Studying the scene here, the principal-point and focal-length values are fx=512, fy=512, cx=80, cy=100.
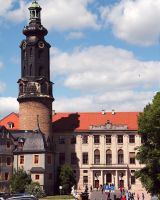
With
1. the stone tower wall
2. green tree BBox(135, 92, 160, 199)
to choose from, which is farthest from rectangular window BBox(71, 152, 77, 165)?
green tree BBox(135, 92, 160, 199)

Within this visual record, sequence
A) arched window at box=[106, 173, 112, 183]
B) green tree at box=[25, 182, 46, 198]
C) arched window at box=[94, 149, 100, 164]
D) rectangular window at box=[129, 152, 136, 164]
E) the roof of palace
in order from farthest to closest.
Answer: the roof of palace → arched window at box=[94, 149, 100, 164] → rectangular window at box=[129, 152, 136, 164] → arched window at box=[106, 173, 112, 183] → green tree at box=[25, 182, 46, 198]

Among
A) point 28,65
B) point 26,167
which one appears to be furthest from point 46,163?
point 28,65

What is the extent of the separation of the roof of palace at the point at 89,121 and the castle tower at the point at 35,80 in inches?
269

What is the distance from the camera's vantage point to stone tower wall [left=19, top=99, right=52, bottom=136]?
9362cm

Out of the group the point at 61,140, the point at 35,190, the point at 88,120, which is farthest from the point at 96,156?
the point at 35,190

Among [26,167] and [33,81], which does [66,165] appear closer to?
[26,167]

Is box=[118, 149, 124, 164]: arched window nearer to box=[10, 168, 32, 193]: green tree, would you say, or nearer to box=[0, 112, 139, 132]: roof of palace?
box=[0, 112, 139, 132]: roof of palace

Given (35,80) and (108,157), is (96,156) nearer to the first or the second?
(108,157)

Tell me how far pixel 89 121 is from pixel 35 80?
1451 cm

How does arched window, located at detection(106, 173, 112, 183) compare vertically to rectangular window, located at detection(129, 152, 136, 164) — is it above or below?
below

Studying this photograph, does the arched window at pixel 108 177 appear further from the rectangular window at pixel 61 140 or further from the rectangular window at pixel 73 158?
the rectangular window at pixel 61 140

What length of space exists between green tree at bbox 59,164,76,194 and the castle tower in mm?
7253

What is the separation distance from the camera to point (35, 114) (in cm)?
9362

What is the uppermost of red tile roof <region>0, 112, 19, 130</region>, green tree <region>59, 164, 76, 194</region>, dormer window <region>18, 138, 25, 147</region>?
red tile roof <region>0, 112, 19, 130</region>
